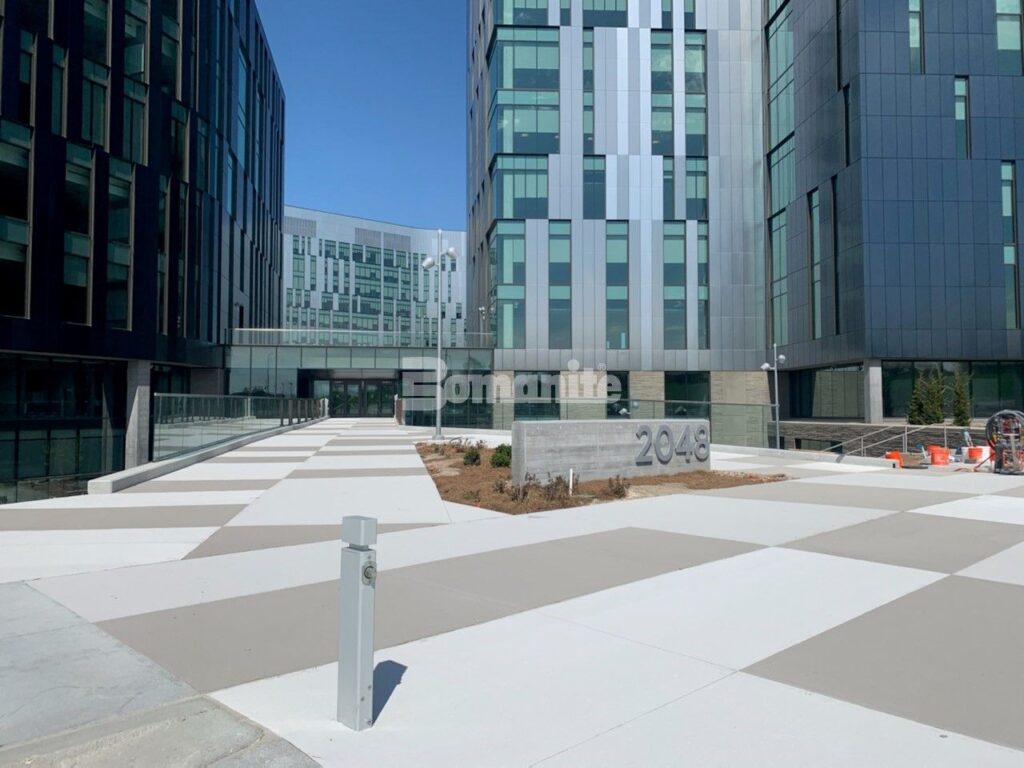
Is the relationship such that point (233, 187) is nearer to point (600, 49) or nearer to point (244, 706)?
point (600, 49)

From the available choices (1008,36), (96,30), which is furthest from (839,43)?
(96,30)

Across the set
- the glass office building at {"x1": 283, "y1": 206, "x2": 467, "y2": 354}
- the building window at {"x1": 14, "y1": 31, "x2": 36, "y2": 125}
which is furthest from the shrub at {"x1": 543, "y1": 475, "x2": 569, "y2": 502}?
the glass office building at {"x1": 283, "y1": 206, "x2": 467, "y2": 354}

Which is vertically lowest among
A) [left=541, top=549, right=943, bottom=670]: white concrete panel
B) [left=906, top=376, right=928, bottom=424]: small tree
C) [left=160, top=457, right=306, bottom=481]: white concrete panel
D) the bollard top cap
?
[left=160, top=457, right=306, bottom=481]: white concrete panel

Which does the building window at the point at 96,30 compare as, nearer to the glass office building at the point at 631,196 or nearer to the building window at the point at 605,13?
the glass office building at the point at 631,196

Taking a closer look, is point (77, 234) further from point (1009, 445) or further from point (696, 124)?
point (696, 124)

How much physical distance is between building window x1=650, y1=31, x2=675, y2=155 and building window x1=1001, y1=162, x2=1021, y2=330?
1915 centimetres

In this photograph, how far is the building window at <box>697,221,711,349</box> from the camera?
156 feet

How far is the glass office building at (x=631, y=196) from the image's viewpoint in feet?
153

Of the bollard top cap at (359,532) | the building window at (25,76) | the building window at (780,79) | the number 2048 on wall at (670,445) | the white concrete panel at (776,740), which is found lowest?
the white concrete panel at (776,740)

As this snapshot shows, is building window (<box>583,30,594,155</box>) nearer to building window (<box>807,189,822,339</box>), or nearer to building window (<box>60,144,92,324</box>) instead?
building window (<box>807,189,822,339</box>)

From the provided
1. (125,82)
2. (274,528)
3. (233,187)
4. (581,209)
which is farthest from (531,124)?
(274,528)

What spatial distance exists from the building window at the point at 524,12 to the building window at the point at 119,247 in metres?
27.8

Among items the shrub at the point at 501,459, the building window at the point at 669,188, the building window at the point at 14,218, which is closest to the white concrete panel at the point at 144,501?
the shrub at the point at 501,459

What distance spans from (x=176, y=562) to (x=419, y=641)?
3824 millimetres
